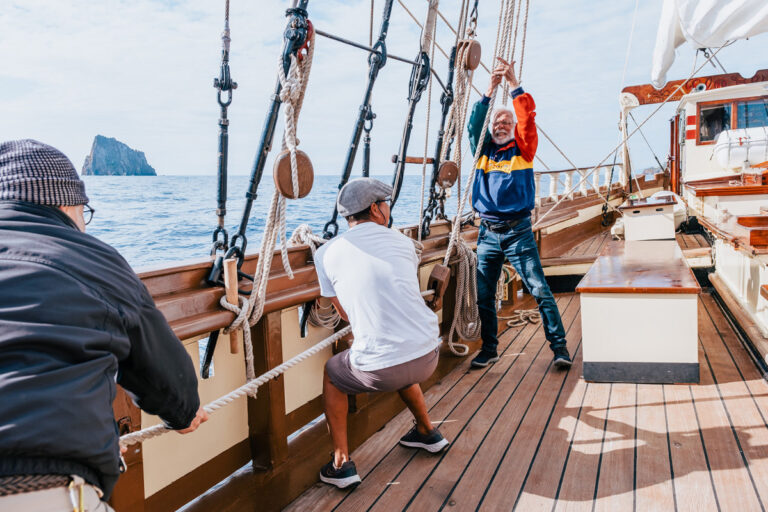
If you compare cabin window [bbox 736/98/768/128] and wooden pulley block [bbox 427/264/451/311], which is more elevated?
cabin window [bbox 736/98/768/128]

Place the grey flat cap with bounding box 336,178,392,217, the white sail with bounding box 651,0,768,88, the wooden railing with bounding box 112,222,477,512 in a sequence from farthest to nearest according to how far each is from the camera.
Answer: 1. the white sail with bounding box 651,0,768,88
2. the grey flat cap with bounding box 336,178,392,217
3. the wooden railing with bounding box 112,222,477,512

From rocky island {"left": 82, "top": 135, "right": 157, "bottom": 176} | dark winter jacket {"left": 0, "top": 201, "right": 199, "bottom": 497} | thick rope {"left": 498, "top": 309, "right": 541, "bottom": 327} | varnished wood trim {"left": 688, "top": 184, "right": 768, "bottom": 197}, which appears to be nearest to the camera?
dark winter jacket {"left": 0, "top": 201, "right": 199, "bottom": 497}

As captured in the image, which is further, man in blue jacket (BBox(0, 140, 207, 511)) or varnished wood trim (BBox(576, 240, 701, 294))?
varnished wood trim (BBox(576, 240, 701, 294))

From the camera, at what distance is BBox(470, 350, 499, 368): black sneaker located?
10.2 ft

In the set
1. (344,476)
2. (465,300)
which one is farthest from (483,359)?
(344,476)

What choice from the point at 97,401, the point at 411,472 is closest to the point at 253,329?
the point at 411,472

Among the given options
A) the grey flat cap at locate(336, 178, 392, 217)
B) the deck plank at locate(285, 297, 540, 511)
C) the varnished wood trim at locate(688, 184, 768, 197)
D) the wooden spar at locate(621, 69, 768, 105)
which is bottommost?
the deck plank at locate(285, 297, 540, 511)

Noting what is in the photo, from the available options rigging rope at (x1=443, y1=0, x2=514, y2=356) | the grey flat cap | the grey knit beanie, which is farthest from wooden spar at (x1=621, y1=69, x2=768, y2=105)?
the grey knit beanie

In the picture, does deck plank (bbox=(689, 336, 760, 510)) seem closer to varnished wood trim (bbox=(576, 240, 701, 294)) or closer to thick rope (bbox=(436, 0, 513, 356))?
varnished wood trim (bbox=(576, 240, 701, 294))

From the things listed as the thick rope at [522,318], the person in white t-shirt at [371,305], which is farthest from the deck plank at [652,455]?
the thick rope at [522,318]

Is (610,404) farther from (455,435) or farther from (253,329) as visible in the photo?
(253,329)

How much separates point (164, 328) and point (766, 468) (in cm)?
196

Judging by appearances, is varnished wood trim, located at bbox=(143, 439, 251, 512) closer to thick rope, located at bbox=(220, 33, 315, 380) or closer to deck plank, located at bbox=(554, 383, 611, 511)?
thick rope, located at bbox=(220, 33, 315, 380)

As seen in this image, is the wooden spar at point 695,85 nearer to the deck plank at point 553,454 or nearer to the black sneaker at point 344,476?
the deck plank at point 553,454
